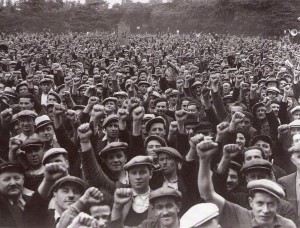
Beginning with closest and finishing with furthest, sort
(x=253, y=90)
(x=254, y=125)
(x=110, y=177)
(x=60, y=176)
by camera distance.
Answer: (x=60, y=176), (x=110, y=177), (x=254, y=125), (x=253, y=90)

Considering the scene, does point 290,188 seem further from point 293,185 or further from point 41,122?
point 41,122

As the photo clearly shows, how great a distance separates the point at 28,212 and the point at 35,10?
1513 inches

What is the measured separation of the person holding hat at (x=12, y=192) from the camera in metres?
3.73

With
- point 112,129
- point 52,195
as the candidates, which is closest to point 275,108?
point 112,129

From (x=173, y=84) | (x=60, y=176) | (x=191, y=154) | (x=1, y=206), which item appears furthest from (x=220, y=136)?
(x=173, y=84)

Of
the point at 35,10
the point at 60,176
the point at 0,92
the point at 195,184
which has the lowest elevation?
the point at 195,184

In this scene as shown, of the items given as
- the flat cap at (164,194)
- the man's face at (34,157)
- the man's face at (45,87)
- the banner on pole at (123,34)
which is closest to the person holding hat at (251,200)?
the flat cap at (164,194)

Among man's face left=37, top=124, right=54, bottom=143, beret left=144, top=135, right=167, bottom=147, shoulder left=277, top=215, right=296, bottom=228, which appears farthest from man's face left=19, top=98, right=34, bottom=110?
shoulder left=277, top=215, right=296, bottom=228

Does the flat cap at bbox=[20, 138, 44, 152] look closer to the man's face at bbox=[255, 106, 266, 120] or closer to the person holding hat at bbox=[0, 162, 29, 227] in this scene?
the person holding hat at bbox=[0, 162, 29, 227]

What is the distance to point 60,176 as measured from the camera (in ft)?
11.6

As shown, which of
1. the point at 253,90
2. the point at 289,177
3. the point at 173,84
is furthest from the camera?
the point at 173,84

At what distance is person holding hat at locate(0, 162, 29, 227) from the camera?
373cm

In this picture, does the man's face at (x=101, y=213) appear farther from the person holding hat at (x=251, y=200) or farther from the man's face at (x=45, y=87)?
the man's face at (x=45, y=87)

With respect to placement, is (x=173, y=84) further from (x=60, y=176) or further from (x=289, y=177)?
(x=60, y=176)
